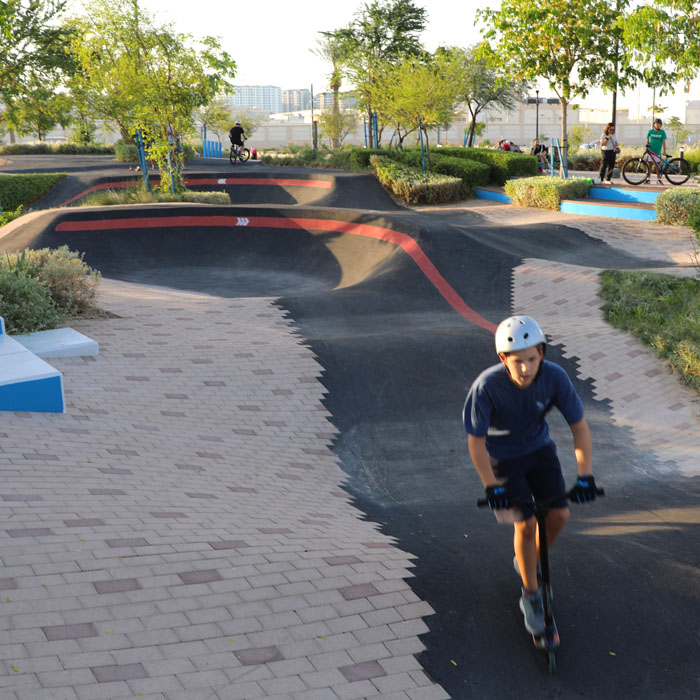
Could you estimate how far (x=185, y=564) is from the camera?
442cm

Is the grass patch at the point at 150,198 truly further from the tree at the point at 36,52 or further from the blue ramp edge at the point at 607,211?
the tree at the point at 36,52

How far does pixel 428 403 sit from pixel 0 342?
4.95 m

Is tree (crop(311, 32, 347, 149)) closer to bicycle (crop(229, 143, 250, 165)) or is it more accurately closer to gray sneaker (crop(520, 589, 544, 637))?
bicycle (crop(229, 143, 250, 165))

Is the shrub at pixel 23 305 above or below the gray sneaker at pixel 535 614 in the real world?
above

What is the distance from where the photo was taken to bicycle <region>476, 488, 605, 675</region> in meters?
3.78

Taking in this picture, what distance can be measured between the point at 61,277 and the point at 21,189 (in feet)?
70.1

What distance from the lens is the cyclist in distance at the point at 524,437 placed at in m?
3.71

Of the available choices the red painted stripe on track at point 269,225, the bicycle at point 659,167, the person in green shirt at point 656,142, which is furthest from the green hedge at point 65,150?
the person in green shirt at point 656,142

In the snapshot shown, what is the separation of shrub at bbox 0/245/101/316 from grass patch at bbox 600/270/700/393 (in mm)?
8106

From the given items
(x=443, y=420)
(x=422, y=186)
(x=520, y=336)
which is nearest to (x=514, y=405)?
(x=520, y=336)

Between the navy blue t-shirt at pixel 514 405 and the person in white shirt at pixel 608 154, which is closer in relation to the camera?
the navy blue t-shirt at pixel 514 405

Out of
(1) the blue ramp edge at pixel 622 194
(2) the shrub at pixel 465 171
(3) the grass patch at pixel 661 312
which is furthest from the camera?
(2) the shrub at pixel 465 171

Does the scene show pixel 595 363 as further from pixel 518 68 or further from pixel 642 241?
pixel 518 68

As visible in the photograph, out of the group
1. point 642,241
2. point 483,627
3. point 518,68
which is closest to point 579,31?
point 518,68
